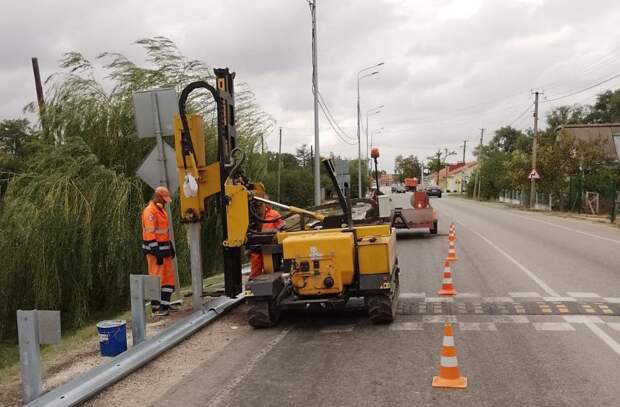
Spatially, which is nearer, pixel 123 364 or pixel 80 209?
pixel 123 364

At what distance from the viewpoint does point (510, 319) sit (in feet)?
25.2

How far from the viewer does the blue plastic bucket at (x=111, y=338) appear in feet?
20.7

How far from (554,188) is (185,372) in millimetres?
41063

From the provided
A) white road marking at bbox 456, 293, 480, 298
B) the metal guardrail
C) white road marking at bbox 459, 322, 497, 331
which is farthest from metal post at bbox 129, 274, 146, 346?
white road marking at bbox 456, 293, 480, 298

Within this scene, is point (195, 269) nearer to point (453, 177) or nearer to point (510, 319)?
point (510, 319)

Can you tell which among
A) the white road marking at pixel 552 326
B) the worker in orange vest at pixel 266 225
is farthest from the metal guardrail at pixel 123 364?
the white road marking at pixel 552 326

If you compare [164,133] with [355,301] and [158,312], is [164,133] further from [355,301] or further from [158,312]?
[355,301]

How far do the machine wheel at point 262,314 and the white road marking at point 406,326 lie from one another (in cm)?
154

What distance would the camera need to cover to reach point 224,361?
6270mm

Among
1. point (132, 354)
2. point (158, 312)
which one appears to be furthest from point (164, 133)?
point (132, 354)

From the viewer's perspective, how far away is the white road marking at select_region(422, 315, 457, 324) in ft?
25.2

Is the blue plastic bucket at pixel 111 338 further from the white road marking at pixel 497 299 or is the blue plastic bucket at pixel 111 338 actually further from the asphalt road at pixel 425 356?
the white road marking at pixel 497 299

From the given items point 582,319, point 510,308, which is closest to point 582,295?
point 510,308

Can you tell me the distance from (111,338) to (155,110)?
3.59 m
